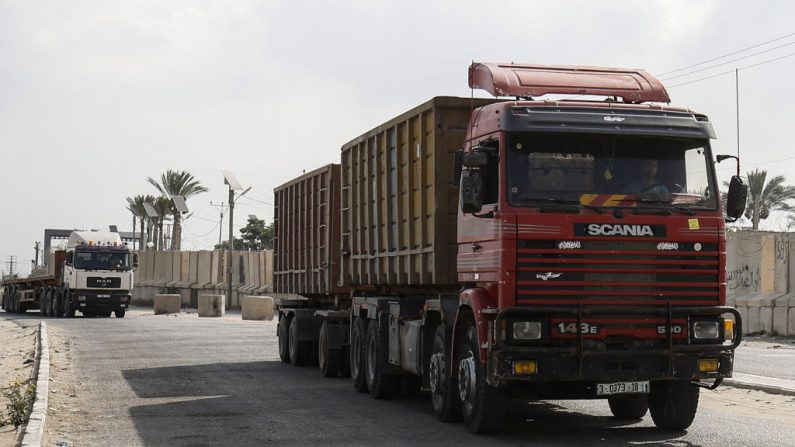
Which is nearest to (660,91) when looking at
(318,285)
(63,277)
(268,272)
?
(318,285)

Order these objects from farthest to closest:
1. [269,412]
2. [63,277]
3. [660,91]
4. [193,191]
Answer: [193,191] < [63,277] < [269,412] < [660,91]

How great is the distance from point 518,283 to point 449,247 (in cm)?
220

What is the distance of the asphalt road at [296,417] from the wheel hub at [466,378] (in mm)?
400

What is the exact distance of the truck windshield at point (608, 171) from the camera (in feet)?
35.3

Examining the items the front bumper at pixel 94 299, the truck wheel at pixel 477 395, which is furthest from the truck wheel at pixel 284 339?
the front bumper at pixel 94 299

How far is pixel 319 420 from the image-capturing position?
41.6 feet

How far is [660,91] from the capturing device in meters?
12.2

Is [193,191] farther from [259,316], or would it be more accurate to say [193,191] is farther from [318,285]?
[318,285]

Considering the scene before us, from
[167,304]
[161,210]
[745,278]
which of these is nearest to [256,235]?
[161,210]

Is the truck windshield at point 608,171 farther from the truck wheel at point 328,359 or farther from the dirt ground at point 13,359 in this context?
the truck wheel at point 328,359

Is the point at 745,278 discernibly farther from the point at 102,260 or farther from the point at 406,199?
the point at 102,260

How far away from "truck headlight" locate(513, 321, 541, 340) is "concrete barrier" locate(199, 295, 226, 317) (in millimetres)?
38860

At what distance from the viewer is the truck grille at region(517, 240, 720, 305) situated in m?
10.6

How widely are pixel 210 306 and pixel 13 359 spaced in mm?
24666
